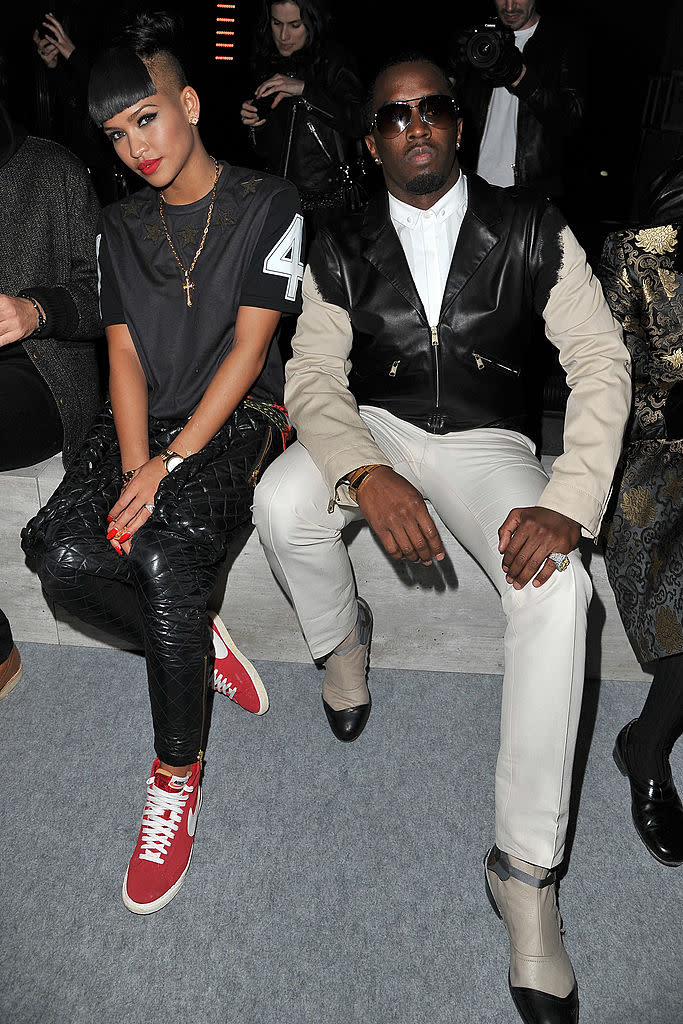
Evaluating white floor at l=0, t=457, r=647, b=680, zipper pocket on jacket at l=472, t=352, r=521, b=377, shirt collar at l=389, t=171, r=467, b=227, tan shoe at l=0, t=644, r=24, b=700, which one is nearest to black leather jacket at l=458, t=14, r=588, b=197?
shirt collar at l=389, t=171, r=467, b=227

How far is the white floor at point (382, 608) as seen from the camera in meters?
1.79

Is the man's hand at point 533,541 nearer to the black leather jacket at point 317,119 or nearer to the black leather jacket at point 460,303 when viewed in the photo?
the black leather jacket at point 460,303

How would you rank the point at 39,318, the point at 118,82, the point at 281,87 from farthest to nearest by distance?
the point at 281,87 < the point at 39,318 < the point at 118,82

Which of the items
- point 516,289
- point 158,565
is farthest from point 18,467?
point 516,289

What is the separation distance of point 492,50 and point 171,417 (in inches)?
59.6

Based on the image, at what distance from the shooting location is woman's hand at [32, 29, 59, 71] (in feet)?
9.28

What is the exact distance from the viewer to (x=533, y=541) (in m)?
1.28

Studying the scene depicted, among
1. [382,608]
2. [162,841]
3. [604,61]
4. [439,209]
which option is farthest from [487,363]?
[604,61]

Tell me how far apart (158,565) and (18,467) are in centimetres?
61

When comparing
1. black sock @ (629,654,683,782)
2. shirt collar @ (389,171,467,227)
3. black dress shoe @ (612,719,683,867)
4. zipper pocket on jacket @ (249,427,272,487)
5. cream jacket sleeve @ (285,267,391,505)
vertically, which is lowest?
black dress shoe @ (612,719,683,867)

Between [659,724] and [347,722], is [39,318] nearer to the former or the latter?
[347,722]

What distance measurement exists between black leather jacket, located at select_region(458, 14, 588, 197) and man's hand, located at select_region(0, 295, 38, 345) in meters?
1.45

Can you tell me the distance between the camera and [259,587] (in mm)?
1853

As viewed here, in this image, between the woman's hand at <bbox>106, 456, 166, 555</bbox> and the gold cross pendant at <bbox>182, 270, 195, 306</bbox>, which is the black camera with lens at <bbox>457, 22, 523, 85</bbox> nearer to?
the gold cross pendant at <bbox>182, 270, 195, 306</bbox>
